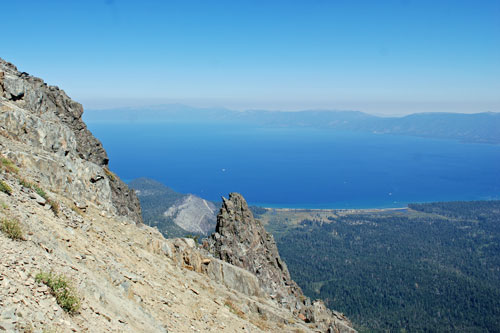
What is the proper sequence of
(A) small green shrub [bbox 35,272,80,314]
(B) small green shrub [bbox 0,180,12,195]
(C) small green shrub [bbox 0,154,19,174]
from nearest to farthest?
(A) small green shrub [bbox 35,272,80,314] < (B) small green shrub [bbox 0,180,12,195] < (C) small green shrub [bbox 0,154,19,174]

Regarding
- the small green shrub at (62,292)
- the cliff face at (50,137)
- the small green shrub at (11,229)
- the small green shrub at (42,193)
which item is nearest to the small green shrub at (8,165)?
the small green shrub at (42,193)

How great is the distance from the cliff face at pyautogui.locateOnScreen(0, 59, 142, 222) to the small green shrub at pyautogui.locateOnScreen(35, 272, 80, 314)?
10.3 metres

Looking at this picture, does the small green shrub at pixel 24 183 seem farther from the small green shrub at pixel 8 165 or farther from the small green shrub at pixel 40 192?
the small green shrub at pixel 8 165

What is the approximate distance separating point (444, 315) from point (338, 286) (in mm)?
38099

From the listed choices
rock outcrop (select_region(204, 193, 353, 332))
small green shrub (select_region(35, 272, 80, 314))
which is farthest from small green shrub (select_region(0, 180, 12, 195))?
rock outcrop (select_region(204, 193, 353, 332))

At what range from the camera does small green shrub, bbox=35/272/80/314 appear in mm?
9898

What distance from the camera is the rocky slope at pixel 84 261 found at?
994cm

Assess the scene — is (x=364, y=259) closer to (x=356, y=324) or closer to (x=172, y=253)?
(x=356, y=324)

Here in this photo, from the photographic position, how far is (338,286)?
468 ft

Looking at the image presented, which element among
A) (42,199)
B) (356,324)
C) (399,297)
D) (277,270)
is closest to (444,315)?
(399,297)

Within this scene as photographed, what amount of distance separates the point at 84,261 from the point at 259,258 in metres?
23.0

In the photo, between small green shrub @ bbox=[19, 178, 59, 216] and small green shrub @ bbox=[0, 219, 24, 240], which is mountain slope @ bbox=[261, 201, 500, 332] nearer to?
small green shrub @ bbox=[19, 178, 59, 216]

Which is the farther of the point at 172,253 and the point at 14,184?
the point at 172,253

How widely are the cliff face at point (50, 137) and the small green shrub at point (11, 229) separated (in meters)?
7.76
